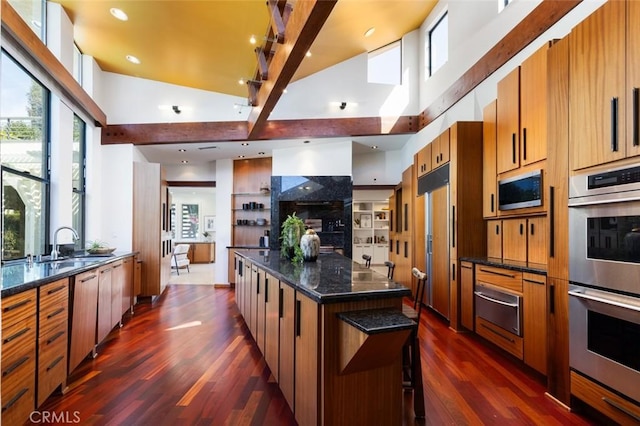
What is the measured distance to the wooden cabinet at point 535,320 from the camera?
2532mm

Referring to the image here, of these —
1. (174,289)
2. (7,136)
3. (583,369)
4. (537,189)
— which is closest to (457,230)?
(537,189)

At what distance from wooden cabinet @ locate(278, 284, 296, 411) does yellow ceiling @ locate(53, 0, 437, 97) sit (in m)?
2.38

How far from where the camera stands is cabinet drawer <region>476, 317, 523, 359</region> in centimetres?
282

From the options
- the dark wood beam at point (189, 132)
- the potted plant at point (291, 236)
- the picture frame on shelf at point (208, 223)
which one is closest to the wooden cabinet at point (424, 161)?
the potted plant at point (291, 236)

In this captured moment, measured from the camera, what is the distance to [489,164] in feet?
12.0

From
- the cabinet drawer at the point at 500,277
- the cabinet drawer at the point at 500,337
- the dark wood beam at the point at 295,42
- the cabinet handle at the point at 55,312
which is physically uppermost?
the dark wood beam at the point at 295,42

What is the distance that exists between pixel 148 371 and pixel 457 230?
11.4 ft

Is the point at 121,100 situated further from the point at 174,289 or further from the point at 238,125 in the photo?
the point at 174,289

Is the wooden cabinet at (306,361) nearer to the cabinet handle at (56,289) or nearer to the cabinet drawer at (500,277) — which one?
the cabinet handle at (56,289)

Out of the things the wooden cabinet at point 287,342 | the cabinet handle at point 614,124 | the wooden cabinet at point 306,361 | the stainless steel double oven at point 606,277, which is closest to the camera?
the wooden cabinet at point 306,361

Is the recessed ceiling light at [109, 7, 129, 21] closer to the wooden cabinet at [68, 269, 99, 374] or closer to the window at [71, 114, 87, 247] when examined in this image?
the window at [71, 114, 87, 247]

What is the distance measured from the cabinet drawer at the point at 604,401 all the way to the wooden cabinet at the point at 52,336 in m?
3.52

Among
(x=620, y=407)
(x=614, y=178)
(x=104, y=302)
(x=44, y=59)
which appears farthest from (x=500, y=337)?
(x=44, y=59)

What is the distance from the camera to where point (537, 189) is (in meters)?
2.92
